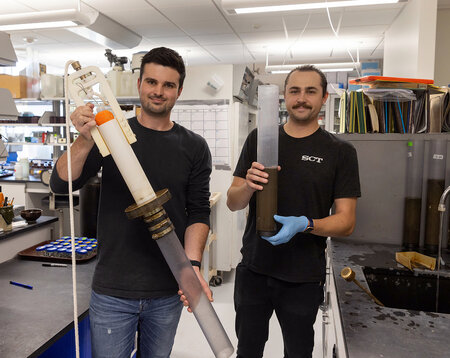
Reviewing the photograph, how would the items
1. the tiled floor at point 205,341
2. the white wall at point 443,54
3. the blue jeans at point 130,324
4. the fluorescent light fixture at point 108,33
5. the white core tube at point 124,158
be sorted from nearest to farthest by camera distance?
the white core tube at point 124,158 → the blue jeans at point 130,324 → the tiled floor at point 205,341 → the white wall at point 443,54 → the fluorescent light fixture at point 108,33

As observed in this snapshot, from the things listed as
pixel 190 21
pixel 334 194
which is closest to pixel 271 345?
pixel 334 194

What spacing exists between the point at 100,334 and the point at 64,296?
0.96 feet

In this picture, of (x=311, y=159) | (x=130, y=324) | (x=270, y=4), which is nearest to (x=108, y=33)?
(x=270, y=4)

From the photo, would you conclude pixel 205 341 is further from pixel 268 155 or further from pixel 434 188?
pixel 268 155

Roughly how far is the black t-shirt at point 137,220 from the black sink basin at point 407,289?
0.91m

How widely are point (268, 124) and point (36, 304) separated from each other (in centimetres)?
106

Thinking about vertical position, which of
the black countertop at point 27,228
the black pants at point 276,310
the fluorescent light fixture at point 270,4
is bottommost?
the black pants at point 276,310

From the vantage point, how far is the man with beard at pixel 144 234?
1.23m

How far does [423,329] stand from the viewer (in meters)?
1.07

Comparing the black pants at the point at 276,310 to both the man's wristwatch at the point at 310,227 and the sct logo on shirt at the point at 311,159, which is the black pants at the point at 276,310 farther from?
the sct logo on shirt at the point at 311,159

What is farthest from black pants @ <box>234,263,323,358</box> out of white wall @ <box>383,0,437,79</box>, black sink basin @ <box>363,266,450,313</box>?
white wall @ <box>383,0,437,79</box>

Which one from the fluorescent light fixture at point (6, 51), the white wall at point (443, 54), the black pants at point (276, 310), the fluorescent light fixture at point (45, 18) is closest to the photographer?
the black pants at point (276, 310)

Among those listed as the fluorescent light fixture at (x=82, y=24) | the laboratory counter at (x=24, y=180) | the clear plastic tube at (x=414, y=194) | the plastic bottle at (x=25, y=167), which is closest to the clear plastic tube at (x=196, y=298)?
the clear plastic tube at (x=414, y=194)

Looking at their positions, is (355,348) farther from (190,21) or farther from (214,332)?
(190,21)
